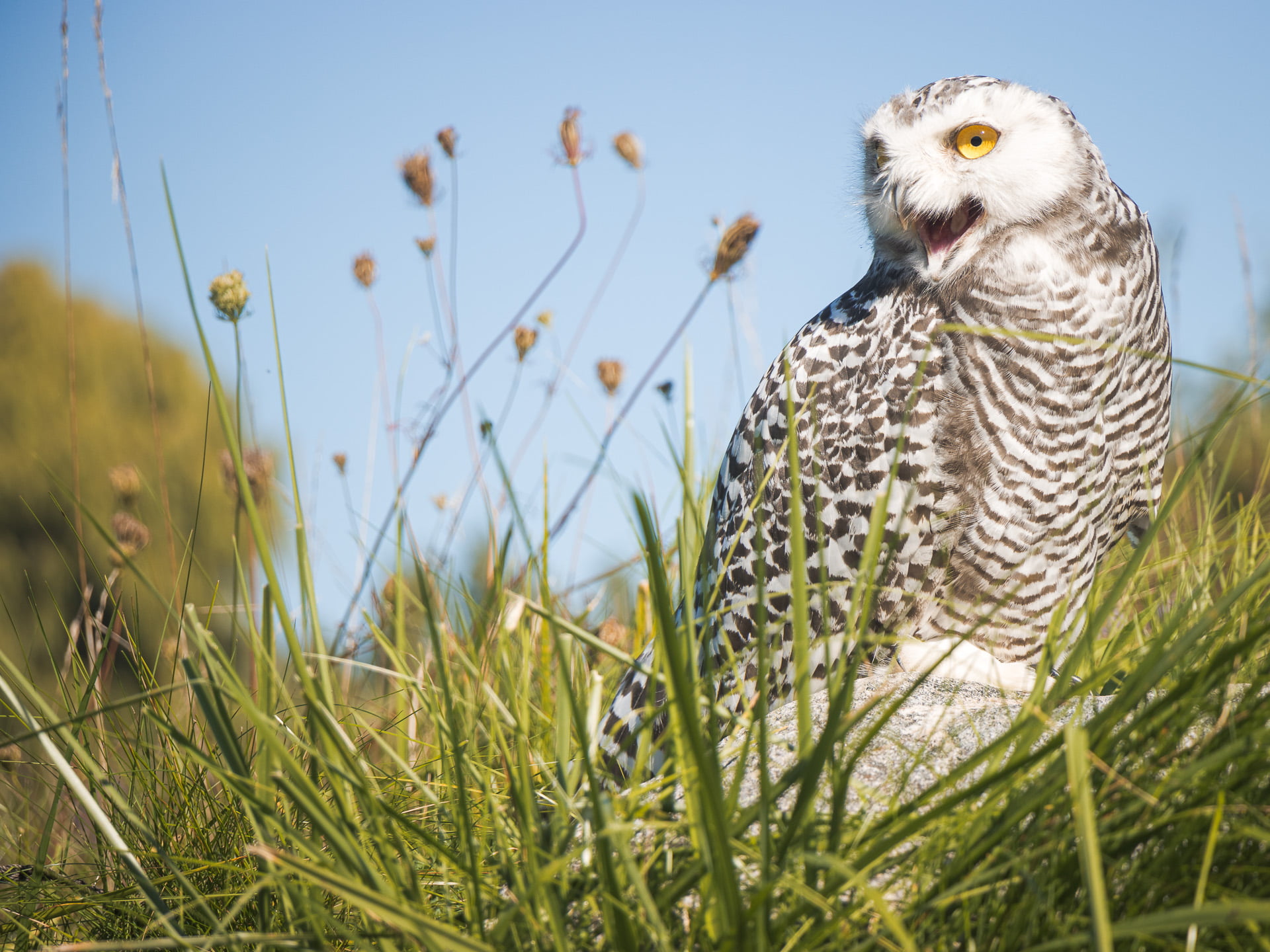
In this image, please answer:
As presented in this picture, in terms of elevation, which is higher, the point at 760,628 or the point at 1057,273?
the point at 1057,273

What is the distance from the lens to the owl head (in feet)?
7.38

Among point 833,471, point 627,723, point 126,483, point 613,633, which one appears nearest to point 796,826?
point 627,723

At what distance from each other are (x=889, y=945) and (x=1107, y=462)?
1.94 m

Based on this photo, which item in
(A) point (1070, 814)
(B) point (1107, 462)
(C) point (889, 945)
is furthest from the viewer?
(B) point (1107, 462)

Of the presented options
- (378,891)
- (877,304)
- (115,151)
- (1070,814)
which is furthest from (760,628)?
(115,151)

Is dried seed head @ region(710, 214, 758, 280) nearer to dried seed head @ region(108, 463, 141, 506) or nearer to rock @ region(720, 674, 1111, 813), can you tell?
rock @ region(720, 674, 1111, 813)

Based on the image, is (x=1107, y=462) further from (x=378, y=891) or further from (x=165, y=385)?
(x=165, y=385)

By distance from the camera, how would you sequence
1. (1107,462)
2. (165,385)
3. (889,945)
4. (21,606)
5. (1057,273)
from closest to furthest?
(889,945) < (1057,273) < (1107,462) < (21,606) < (165,385)

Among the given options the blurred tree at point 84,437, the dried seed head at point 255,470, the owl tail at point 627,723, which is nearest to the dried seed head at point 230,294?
the dried seed head at point 255,470

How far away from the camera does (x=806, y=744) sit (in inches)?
38.7

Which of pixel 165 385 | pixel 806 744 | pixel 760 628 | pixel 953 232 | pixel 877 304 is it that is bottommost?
pixel 165 385

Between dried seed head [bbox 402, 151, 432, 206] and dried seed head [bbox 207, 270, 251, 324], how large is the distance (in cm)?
116

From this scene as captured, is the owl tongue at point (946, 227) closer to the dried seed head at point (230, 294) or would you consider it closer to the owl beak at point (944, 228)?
the owl beak at point (944, 228)

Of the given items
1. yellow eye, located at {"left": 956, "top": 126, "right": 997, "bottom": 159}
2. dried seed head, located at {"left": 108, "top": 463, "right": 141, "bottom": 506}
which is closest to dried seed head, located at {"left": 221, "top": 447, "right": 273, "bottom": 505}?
dried seed head, located at {"left": 108, "top": 463, "right": 141, "bottom": 506}
